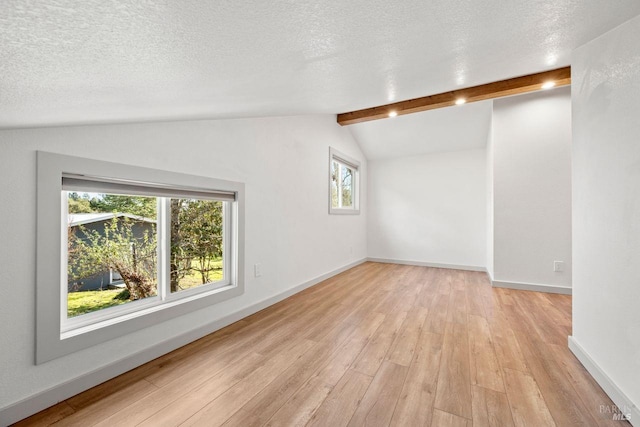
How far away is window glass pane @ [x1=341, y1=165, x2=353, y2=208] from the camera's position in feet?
Answer: 16.4

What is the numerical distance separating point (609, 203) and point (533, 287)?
2527mm

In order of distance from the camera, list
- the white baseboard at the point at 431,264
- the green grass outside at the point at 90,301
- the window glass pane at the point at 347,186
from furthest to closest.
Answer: the window glass pane at the point at 347,186
the white baseboard at the point at 431,264
the green grass outside at the point at 90,301

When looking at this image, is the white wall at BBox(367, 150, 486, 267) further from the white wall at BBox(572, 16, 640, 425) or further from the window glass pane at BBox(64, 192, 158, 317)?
the window glass pane at BBox(64, 192, 158, 317)

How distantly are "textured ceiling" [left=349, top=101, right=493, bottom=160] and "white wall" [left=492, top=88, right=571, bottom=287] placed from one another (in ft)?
1.41

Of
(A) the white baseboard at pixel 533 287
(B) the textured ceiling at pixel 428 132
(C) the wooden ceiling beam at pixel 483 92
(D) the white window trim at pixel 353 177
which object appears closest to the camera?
(C) the wooden ceiling beam at pixel 483 92

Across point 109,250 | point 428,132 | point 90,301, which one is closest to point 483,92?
point 428,132

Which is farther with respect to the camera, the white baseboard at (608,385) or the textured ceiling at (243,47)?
the white baseboard at (608,385)

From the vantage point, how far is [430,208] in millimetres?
5117

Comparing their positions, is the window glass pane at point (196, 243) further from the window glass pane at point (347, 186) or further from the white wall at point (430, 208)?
the white wall at point (430, 208)

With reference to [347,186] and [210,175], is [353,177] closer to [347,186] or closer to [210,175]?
[347,186]

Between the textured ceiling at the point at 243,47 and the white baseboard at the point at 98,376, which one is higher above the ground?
the textured ceiling at the point at 243,47

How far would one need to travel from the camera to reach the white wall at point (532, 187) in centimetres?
335

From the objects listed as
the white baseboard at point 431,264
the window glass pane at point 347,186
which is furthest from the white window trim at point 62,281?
the white baseboard at point 431,264

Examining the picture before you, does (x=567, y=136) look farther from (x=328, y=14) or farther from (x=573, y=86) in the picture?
(x=328, y=14)
